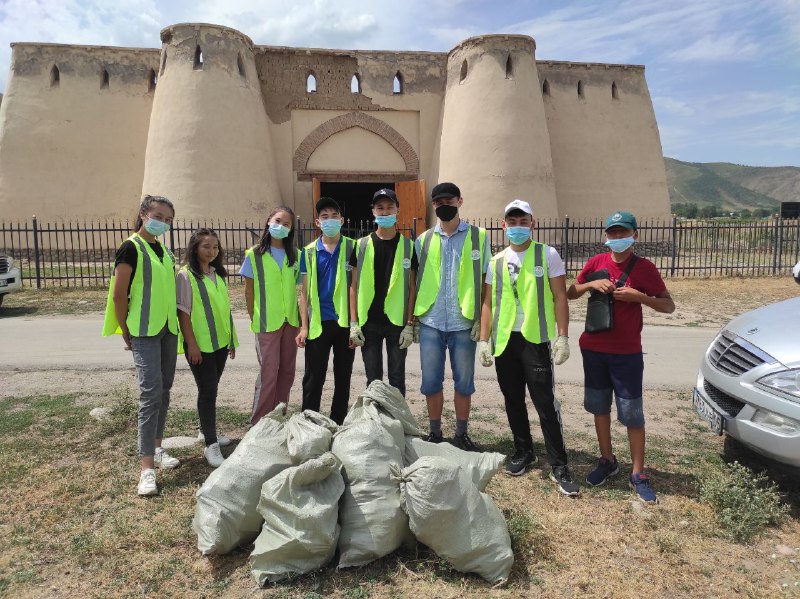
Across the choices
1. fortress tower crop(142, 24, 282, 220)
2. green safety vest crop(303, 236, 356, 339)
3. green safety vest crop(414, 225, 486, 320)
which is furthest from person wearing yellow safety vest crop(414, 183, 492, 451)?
fortress tower crop(142, 24, 282, 220)

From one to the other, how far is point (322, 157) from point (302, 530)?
55.9 feet

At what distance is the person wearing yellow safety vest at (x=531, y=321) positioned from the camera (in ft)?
12.3

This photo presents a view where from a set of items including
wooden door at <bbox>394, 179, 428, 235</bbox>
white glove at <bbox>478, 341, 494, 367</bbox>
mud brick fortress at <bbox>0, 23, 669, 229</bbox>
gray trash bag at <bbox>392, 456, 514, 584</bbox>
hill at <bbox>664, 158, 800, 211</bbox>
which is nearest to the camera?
gray trash bag at <bbox>392, 456, 514, 584</bbox>

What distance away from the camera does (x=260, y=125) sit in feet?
57.3

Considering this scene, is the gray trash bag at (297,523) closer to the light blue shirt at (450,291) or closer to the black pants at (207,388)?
the black pants at (207,388)

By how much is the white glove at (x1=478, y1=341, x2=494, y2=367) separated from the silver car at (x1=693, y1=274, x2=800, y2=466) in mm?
1622

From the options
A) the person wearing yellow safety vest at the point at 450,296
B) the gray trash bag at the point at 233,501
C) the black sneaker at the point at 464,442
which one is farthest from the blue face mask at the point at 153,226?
the black sneaker at the point at 464,442

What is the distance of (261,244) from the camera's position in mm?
4266

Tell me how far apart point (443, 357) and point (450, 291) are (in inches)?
19.9

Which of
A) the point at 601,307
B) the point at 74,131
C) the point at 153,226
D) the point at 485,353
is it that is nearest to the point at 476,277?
the point at 485,353

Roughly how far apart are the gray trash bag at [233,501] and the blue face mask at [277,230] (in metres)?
1.81

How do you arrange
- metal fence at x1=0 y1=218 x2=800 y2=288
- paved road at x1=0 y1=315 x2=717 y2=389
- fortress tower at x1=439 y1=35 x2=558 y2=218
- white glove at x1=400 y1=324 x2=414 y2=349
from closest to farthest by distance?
white glove at x1=400 y1=324 x2=414 y2=349, paved road at x1=0 y1=315 x2=717 y2=389, metal fence at x1=0 y1=218 x2=800 y2=288, fortress tower at x1=439 y1=35 x2=558 y2=218

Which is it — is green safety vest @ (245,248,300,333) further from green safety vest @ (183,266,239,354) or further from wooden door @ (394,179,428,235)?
wooden door @ (394,179,428,235)

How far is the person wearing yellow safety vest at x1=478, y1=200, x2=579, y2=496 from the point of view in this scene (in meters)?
3.76
